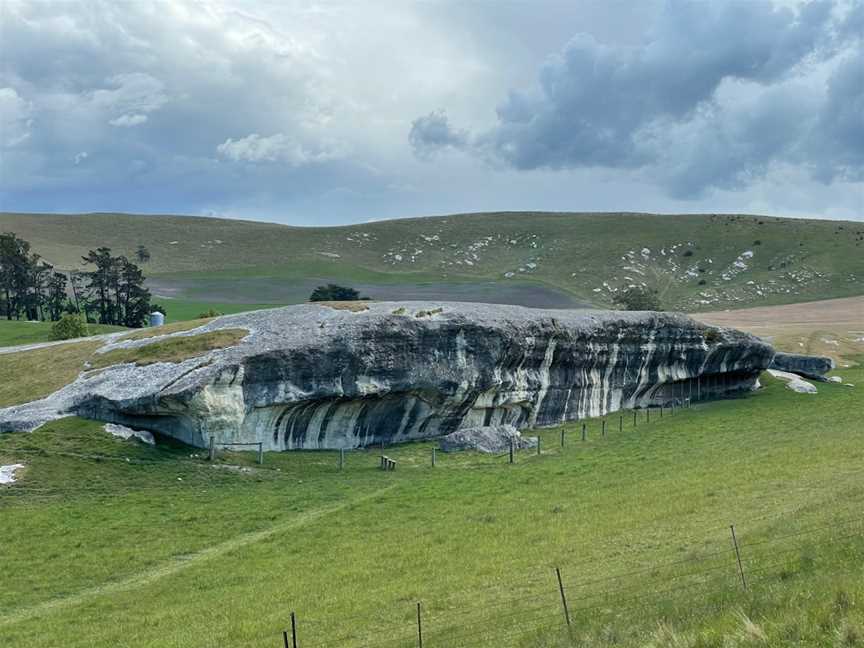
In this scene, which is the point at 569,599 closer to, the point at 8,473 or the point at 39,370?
the point at 8,473

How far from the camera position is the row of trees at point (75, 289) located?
11000cm

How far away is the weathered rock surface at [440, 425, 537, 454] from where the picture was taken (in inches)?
1900

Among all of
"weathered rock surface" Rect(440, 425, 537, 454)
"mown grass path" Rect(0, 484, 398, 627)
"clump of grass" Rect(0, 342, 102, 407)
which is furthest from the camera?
"weathered rock surface" Rect(440, 425, 537, 454)

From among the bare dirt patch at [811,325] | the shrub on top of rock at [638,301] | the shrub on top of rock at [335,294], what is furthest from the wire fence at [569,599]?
the shrub on top of rock at [638,301]

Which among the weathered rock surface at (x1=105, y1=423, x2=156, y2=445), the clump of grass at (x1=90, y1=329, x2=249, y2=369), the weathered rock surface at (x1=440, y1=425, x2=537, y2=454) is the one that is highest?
the clump of grass at (x1=90, y1=329, x2=249, y2=369)

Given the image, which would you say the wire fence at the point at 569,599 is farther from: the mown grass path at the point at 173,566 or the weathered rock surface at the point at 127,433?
the weathered rock surface at the point at 127,433

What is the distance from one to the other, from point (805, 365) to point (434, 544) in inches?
→ 2581

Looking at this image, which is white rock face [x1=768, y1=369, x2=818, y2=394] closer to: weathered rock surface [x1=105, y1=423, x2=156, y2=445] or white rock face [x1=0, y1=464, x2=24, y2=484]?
weathered rock surface [x1=105, y1=423, x2=156, y2=445]

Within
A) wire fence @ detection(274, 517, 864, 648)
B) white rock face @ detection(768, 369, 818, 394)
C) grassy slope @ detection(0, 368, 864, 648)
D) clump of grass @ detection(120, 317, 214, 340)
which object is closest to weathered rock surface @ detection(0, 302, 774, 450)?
clump of grass @ detection(120, 317, 214, 340)

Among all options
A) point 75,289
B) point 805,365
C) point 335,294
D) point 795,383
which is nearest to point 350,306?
point 795,383

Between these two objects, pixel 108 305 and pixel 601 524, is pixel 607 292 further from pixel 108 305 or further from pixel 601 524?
pixel 601 524

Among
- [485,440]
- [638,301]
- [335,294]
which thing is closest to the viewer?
[485,440]

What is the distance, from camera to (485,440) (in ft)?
160

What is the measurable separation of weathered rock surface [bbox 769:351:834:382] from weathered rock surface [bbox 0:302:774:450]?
24.3 metres
